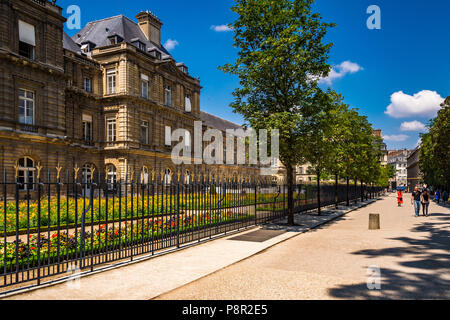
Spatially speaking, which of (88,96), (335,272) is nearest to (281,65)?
(335,272)

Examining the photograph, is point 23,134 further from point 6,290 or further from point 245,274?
point 245,274

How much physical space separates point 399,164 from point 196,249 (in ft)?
506

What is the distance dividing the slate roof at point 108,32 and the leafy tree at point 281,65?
25.7 meters

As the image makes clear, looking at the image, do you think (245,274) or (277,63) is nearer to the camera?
(245,274)

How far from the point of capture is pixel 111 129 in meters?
35.4

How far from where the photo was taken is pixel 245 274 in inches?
287

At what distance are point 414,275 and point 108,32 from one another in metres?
39.9

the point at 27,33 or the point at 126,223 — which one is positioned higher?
the point at 27,33

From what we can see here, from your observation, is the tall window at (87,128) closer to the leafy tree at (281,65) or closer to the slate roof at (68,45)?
the slate roof at (68,45)

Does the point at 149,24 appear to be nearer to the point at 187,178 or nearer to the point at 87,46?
the point at 87,46

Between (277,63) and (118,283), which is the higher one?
(277,63)

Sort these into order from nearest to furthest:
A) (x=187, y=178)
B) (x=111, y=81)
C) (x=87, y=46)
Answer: (x=187, y=178) < (x=111, y=81) < (x=87, y=46)

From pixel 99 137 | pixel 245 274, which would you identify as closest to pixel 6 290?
pixel 245 274

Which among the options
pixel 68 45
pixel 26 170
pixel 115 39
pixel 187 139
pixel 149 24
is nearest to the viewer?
pixel 26 170
